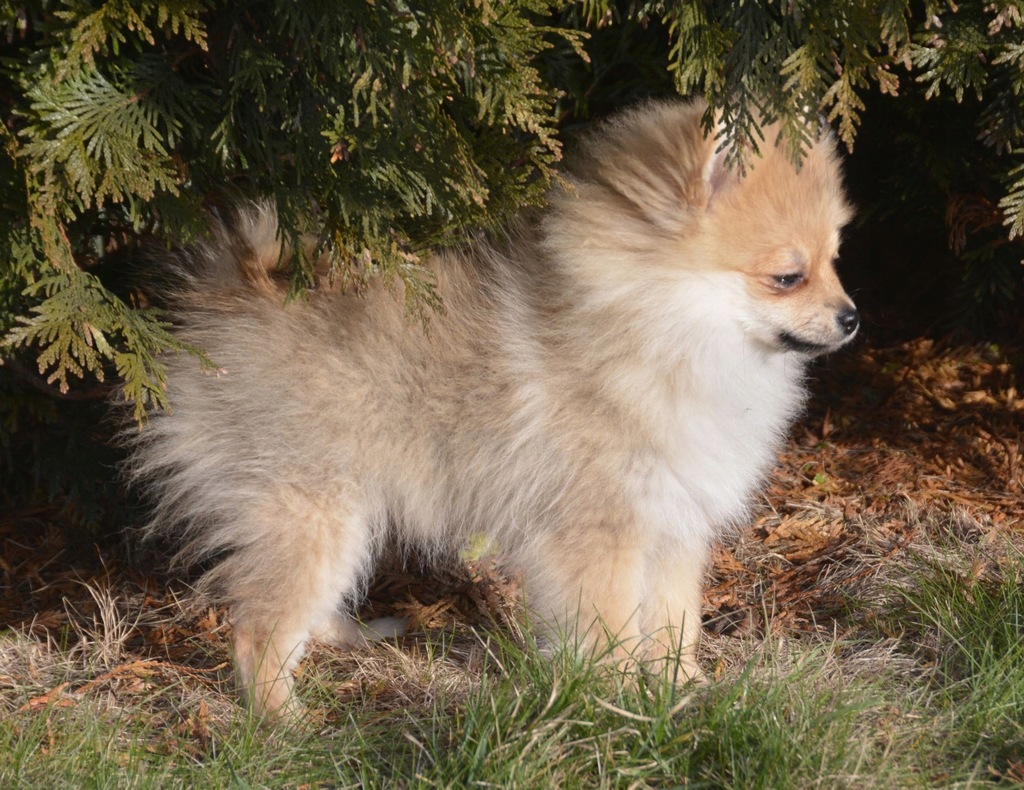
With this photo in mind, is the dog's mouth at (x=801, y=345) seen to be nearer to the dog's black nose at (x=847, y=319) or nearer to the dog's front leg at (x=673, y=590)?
the dog's black nose at (x=847, y=319)

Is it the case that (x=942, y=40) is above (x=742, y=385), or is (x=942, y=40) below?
above

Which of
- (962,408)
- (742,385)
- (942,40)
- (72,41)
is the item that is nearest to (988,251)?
(962,408)

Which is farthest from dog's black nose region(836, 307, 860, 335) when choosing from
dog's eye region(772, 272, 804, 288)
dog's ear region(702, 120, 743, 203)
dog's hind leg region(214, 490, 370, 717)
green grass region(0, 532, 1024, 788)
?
dog's hind leg region(214, 490, 370, 717)

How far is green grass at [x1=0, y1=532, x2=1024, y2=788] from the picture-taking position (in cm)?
234

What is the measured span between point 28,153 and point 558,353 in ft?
4.70

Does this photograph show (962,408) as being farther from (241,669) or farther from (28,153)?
(28,153)

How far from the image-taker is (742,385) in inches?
124

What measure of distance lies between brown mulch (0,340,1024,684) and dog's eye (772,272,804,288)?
108 centimetres

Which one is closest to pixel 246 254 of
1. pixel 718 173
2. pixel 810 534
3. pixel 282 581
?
pixel 282 581

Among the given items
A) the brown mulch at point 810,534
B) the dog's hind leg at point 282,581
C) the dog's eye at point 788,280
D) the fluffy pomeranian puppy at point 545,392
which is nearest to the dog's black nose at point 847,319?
the fluffy pomeranian puppy at point 545,392

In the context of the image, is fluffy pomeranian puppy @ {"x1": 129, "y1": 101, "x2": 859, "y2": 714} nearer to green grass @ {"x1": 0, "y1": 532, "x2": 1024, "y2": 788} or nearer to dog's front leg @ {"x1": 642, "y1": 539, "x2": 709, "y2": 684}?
dog's front leg @ {"x1": 642, "y1": 539, "x2": 709, "y2": 684}

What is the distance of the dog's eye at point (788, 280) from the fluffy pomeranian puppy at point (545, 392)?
1 cm

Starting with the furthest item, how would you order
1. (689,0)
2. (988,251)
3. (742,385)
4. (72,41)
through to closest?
(988,251) → (742,385) → (689,0) → (72,41)

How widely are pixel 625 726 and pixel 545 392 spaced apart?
102cm
